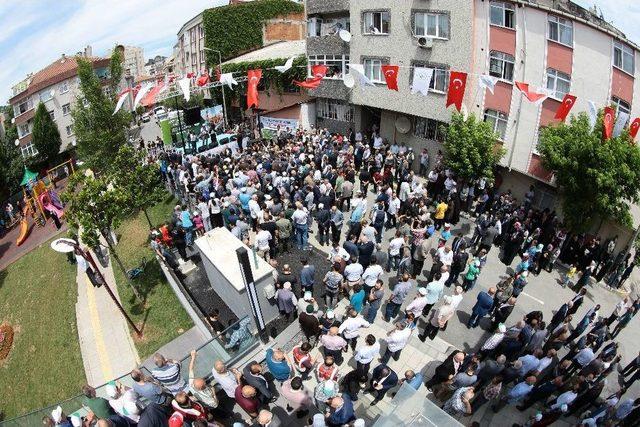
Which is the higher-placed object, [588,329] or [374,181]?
[374,181]

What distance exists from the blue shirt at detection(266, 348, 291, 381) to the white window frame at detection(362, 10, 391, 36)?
1908 cm

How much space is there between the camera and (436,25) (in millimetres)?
18203

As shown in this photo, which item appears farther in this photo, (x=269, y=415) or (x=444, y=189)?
(x=444, y=189)

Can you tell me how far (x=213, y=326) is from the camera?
10109 millimetres

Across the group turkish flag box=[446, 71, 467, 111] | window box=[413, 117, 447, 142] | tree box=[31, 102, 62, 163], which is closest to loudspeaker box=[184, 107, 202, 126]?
window box=[413, 117, 447, 142]

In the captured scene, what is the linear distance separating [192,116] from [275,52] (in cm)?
1074

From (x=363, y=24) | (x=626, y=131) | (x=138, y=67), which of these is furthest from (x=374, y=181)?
(x=138, y=67)

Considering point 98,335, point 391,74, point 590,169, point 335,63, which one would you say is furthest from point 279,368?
point 335,63

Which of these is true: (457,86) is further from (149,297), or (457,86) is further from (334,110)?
(149,297)

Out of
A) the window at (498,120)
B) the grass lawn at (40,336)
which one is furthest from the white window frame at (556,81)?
the grass lawn at (40,336)

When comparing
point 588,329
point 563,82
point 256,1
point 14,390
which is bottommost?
point 14,390

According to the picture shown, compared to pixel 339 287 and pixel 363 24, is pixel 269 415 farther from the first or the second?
pixel 363 24

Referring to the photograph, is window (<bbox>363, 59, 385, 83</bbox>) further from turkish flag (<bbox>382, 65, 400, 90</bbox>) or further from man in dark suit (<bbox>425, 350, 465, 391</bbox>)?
man in dark suit (<bbox>425, 350, 465, 391</bbox>)

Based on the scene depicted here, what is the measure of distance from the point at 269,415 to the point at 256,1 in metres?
43.1
